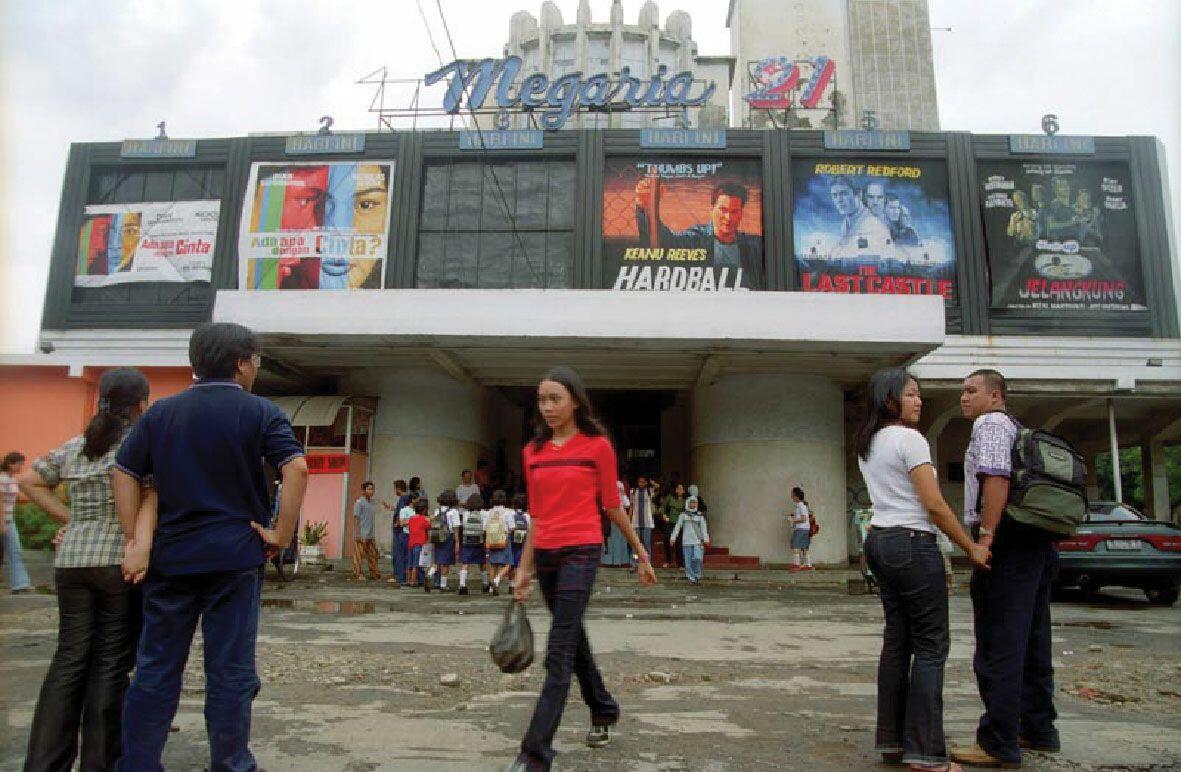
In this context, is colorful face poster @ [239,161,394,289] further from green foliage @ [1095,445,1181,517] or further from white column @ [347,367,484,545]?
green foliage @ [1095,445,1181,517]

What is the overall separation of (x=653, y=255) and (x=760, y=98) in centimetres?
798

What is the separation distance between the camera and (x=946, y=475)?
22.7 meters

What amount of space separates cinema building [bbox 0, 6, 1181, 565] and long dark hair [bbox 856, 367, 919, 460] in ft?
42.0

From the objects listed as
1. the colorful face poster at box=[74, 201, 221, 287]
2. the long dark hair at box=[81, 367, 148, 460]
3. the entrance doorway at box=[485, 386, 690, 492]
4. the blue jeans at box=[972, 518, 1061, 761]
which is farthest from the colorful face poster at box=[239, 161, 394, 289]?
the blue jeans at box=[972, 518, 1061, 761]

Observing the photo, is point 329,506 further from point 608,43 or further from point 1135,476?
point 1135,476

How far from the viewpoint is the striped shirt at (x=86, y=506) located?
3088mm

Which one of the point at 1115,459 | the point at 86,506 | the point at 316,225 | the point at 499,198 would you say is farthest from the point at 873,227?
the point at 86,506

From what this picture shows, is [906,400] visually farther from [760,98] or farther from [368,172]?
[760,98]

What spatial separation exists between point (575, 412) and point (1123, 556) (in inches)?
356

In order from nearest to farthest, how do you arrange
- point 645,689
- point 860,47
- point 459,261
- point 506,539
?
point 645,689 < point 506,539 < point 459,261 < point 860,47

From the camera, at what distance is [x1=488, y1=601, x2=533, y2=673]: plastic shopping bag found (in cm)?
344

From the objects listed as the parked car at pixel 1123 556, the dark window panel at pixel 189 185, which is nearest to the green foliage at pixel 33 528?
the dark window panel at pixel 189 185

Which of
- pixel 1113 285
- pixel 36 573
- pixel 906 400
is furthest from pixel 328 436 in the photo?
pixel 1113 285

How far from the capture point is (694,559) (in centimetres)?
1283
